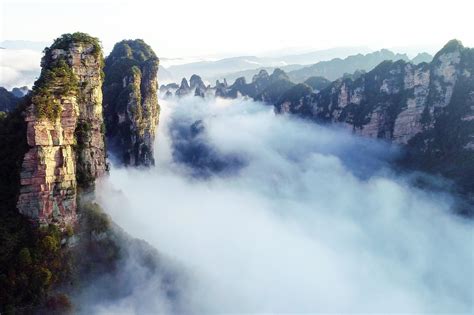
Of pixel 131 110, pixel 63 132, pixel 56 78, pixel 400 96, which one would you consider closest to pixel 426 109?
pixel 400 96

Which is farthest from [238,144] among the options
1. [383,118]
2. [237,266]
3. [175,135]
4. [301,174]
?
[237,266]

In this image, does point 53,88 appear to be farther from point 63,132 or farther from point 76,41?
point 76,41

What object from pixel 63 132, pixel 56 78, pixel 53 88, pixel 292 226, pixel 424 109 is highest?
pixel 56 78

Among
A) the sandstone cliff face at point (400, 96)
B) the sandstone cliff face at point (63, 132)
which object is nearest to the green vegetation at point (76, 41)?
the sandstone cliff face at point (63, 132)

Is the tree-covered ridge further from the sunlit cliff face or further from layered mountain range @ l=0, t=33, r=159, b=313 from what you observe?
the sunlit cliff face

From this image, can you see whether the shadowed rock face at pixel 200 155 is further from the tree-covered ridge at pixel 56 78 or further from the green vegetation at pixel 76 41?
the tree-covered ridge at pixel 56 78

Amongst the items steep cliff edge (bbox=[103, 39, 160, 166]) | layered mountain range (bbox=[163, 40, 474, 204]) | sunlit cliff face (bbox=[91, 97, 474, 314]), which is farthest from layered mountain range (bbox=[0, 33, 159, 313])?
layered mountain range (bbox=[163, 40, 474, 204])
